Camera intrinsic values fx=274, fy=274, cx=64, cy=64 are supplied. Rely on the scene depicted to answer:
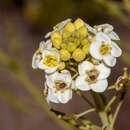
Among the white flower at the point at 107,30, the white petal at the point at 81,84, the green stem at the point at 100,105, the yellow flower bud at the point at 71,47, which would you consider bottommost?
the green stem at the point at 100,105

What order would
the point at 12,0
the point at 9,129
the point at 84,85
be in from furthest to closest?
the point at 12,0 < the point at 9,129 < the point at 84,85

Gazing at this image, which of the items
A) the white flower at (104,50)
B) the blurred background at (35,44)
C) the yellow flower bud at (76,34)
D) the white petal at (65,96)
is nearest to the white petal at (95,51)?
the white flower at (104,50)

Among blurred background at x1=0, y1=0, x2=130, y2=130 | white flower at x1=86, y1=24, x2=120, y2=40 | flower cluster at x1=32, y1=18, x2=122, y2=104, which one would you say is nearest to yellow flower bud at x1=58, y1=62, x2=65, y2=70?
flower cluster at x1=32, y1=18, x2=122, y2=104

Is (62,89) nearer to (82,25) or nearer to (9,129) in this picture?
(82,25)

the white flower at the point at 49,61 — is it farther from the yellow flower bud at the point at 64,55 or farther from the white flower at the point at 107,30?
the white flower at the point at 107,30

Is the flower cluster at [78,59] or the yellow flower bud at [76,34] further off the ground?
the yellow flower bud at [76,34]

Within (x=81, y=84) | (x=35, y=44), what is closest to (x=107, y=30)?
(x=81, y=84)

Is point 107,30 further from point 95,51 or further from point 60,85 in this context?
point 60,85

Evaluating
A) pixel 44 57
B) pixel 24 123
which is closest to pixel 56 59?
pixel 44 57
